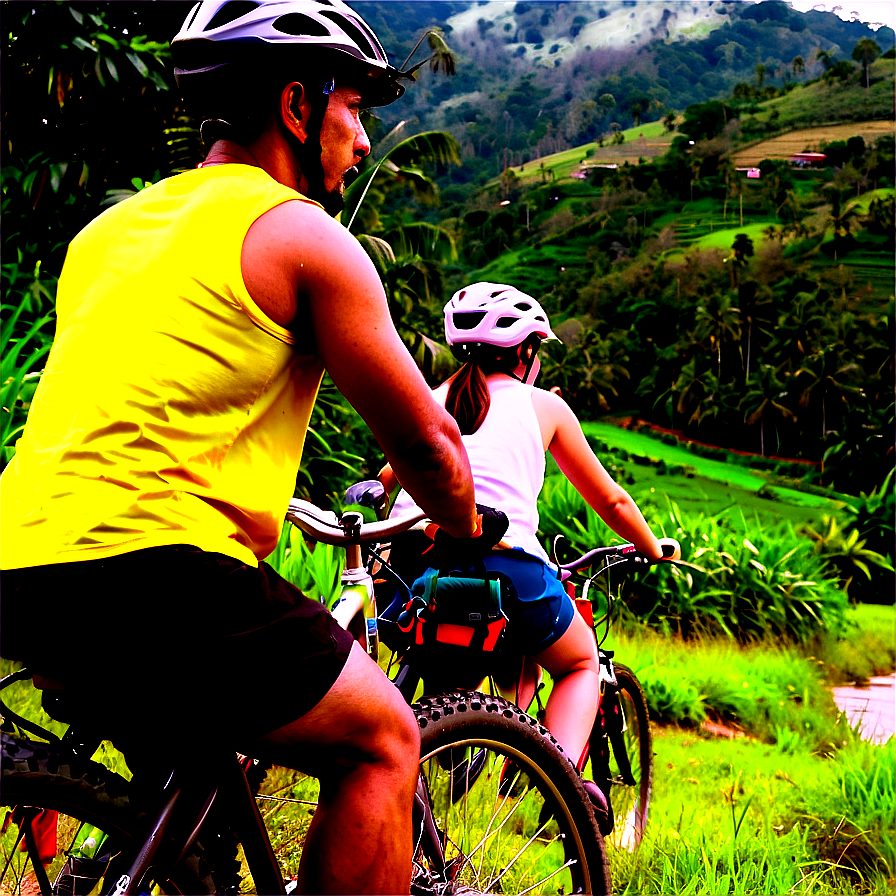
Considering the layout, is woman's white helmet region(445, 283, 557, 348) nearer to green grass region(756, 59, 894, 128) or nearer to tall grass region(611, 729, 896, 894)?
tall grass region(611, 729, 896, 894)

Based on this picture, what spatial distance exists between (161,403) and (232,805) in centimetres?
64

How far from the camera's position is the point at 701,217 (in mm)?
85188

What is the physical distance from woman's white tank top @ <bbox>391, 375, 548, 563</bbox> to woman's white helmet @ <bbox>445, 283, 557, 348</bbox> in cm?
19

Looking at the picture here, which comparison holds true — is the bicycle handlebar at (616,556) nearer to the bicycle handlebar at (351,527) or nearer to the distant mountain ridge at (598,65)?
the bicycle handlebar at (351,527)

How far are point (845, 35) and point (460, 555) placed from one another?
135 m

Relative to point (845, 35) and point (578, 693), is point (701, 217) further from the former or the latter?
point (578, 693)

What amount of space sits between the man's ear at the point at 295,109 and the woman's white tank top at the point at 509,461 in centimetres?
126

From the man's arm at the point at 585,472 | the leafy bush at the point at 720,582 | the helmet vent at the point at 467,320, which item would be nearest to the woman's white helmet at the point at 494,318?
the helmet vent at the point at 467,320

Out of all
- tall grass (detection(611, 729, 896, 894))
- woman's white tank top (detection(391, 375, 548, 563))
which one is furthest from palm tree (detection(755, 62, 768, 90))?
woman's white tank top (detection(391, 375, 548, 563))

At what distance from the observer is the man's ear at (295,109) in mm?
1384

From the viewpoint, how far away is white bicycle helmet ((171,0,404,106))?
1.35m

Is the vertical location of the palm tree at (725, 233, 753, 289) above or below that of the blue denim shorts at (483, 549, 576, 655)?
below

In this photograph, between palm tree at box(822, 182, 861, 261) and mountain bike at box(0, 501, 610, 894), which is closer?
mountain bike at box(0, 501, 610, 894)

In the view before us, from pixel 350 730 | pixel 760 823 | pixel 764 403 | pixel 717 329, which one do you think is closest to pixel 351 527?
pixel 350 730
